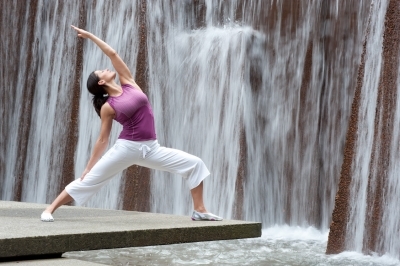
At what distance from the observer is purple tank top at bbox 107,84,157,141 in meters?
7.58

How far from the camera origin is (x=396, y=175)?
32.2 feet

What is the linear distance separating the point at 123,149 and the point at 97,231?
1.18 m

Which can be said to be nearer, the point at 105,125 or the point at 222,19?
the point at 105,125

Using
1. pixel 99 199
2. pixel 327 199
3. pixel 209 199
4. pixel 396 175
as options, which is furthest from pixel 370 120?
pixel 99 199

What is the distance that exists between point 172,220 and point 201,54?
7.73m

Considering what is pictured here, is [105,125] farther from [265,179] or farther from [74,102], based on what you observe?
[74,102]

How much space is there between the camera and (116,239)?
21.9ft

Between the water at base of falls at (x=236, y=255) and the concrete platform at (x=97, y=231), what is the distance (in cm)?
130

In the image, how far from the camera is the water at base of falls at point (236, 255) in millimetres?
9461

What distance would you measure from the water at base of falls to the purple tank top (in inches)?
80.6

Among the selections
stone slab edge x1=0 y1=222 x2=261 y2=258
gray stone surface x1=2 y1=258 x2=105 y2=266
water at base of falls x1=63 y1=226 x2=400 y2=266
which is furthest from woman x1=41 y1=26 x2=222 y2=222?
water at base of falls x1=63 y1=226 x2=400 y2=266

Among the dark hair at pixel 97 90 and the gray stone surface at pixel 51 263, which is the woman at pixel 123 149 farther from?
the gray stone surface at pixel 51 263

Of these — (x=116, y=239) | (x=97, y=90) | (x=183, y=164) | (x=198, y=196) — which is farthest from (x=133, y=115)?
(x=116, y=239)

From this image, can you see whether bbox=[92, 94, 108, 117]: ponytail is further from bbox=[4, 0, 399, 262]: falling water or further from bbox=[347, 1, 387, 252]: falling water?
bbox=[4, 0, 399, 262]: falling water
